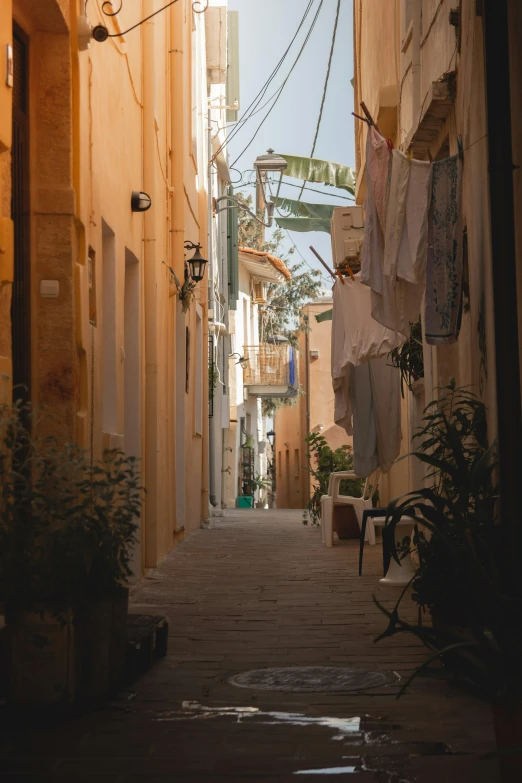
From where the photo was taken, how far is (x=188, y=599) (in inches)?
348

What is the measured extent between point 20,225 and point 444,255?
2.80 meters

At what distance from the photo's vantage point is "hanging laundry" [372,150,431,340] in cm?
761

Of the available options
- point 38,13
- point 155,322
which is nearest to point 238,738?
point 38,13

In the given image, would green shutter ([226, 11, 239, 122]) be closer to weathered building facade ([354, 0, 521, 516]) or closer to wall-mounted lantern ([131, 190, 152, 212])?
weathered building facade ([354, 0, 521, 516])

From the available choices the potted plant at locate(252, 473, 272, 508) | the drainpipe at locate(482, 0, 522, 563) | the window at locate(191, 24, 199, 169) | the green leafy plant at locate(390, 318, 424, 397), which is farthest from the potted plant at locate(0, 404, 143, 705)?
the potted plant at locate(252, 473, 272, 508)

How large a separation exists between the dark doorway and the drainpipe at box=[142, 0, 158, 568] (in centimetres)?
420

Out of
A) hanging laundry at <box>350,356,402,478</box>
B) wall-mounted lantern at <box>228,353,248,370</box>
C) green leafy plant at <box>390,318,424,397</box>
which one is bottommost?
hanging laundry at <box>350,356,402,478</box>

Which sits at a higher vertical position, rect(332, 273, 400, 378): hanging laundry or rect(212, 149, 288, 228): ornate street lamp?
rect(212, 149, 288, 228): ornate street lamp

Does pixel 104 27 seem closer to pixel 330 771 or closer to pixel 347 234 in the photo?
pixel 330 771

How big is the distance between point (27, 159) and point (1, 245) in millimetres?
1810

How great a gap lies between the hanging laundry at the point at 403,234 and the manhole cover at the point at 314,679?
2662 millimetres

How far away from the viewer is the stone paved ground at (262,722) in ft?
13.0

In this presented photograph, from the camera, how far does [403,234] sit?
7691 mm

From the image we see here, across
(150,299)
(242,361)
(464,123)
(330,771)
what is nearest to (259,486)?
(242,361)
